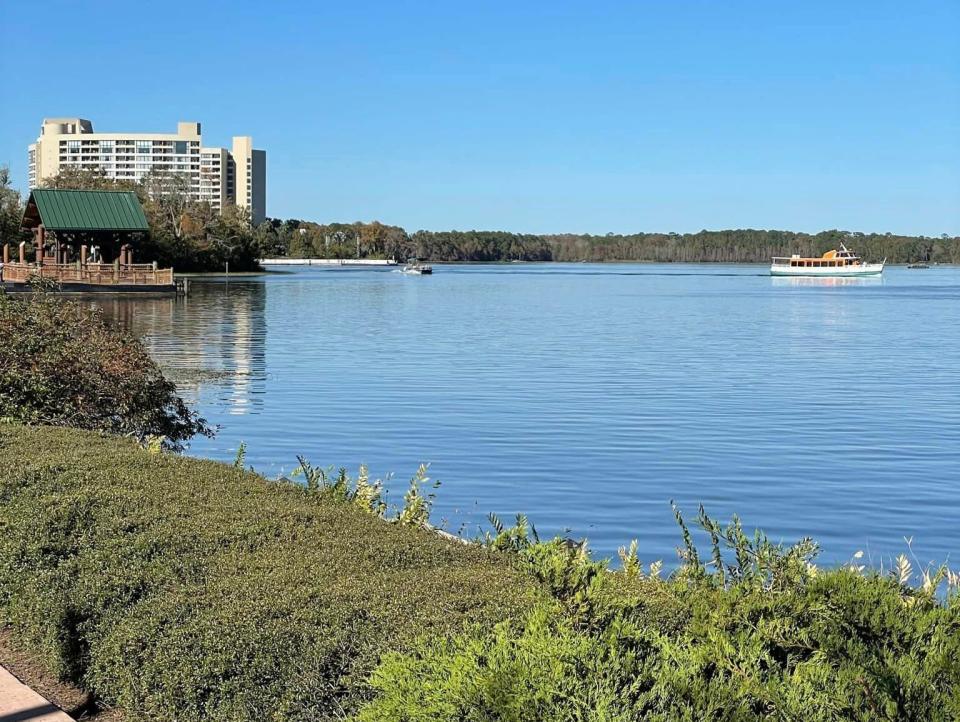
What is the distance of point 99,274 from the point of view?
6347 centimetres

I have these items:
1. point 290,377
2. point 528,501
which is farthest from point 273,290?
point 528,501

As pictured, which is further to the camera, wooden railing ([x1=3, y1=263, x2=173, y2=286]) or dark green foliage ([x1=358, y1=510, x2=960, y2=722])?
wooden railing ([x1=3, y1=263, x2=173, y2=286])

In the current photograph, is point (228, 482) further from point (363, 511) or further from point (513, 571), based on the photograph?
point (513, 571)

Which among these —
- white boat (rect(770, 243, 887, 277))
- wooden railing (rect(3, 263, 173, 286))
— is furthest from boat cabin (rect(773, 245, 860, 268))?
wooden railing (rect(3, 263, 173, 286))

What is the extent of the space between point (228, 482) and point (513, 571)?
2.85 metres

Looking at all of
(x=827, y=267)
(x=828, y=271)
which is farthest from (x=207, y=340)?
(x=827, y=267)

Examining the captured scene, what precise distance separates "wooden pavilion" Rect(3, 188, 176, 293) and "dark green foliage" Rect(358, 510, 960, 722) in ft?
195

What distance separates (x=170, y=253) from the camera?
101m

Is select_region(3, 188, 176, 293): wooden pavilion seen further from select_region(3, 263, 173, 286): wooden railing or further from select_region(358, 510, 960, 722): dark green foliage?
select_region(358, 510, 960, 722): dark green foliage

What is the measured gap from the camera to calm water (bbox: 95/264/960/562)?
44.9 ft

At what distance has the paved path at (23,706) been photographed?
5.43m

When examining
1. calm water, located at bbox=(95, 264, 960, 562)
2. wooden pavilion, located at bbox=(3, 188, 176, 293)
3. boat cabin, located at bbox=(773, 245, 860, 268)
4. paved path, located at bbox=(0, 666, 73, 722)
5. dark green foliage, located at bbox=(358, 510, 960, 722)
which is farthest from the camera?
boat cabin, located at bbox=(773, 245, 860, 268)

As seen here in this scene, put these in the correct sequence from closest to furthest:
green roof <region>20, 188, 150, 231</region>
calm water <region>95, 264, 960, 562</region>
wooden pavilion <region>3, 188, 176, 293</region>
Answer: calm water <region>95, 264, 960, 562</region> → wooden pavilion <region>3, 188, 176, 293</region> → green roof <region>20, 188, 150, 231</region>

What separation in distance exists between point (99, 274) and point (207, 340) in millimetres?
29594
